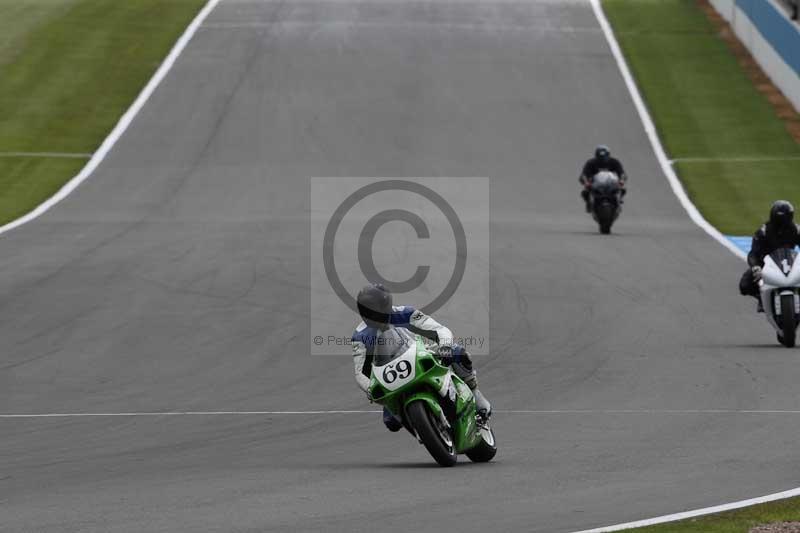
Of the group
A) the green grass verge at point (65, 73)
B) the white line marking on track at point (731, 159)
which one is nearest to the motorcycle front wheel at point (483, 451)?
the green grass verge at point (65, 73)

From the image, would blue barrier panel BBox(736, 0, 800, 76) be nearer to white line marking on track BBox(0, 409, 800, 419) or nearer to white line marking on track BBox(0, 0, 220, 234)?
white line marking on track BBox(0, 0, 220, 234)

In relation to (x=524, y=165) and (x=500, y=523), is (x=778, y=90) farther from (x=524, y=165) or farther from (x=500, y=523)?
(x=500, y=523)

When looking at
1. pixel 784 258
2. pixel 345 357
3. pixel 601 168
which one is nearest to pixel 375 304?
pixel 345 357

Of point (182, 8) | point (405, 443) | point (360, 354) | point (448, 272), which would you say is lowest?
point (182, 8)

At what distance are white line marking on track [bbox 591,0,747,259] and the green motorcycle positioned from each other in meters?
14.6

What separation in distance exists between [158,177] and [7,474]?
953 inches

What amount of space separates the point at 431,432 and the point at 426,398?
0.24 m

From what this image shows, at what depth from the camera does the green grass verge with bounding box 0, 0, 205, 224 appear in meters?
35.8

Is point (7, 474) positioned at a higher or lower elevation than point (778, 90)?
higher

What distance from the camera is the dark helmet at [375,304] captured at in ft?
35.4

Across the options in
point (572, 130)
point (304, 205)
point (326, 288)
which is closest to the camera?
point (326, 288)

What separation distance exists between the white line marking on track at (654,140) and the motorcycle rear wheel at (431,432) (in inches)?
584

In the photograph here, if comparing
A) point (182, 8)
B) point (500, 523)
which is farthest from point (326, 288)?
point (182, 8)

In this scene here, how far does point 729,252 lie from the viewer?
2539cm
